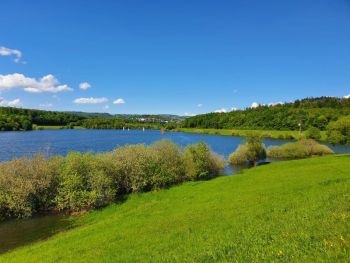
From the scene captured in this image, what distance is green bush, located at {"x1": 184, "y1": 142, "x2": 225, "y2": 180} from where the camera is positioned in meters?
55.2

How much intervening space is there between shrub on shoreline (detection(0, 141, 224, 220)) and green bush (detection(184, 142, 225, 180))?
5.05 metres

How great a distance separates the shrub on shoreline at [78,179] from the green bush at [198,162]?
505 centimetres

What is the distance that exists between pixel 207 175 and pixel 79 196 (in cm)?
2695

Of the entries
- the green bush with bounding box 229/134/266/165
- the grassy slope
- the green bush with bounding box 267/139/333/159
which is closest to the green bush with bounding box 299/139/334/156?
the green bush with bounding box 267/139/333/159

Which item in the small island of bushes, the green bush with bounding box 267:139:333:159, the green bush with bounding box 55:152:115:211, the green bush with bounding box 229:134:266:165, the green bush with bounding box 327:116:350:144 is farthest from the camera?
the green bush with bounding box 327:116:350:144

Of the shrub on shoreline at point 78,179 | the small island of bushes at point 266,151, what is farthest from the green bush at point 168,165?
the small island of bushes at point 266,151

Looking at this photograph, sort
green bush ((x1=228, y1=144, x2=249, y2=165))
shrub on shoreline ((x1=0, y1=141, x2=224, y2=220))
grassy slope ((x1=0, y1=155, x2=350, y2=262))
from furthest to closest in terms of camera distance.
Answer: green bush ((x1=228, y1=144, x2=249, y2=165)) < shrub on shoreline ((x1=0, y1=141, x2=224, y2=220)) < grassy slope ((x1=0, y1=155, x2=350, y2=262))

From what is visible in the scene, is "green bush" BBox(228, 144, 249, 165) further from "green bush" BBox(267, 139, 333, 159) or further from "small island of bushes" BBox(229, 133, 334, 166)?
"green bush" BBox(267, 139, 333, 159)

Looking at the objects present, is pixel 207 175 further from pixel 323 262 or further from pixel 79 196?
pixel 323 262

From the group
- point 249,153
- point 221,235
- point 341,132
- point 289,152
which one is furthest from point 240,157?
point 221,235

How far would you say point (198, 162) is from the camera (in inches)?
2239

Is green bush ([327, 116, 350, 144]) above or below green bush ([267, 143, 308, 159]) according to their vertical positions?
above

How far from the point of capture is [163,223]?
24.2 metres

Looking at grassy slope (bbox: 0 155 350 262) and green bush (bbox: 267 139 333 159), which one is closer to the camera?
grassy slope (bbox: 0 155 350 262)
